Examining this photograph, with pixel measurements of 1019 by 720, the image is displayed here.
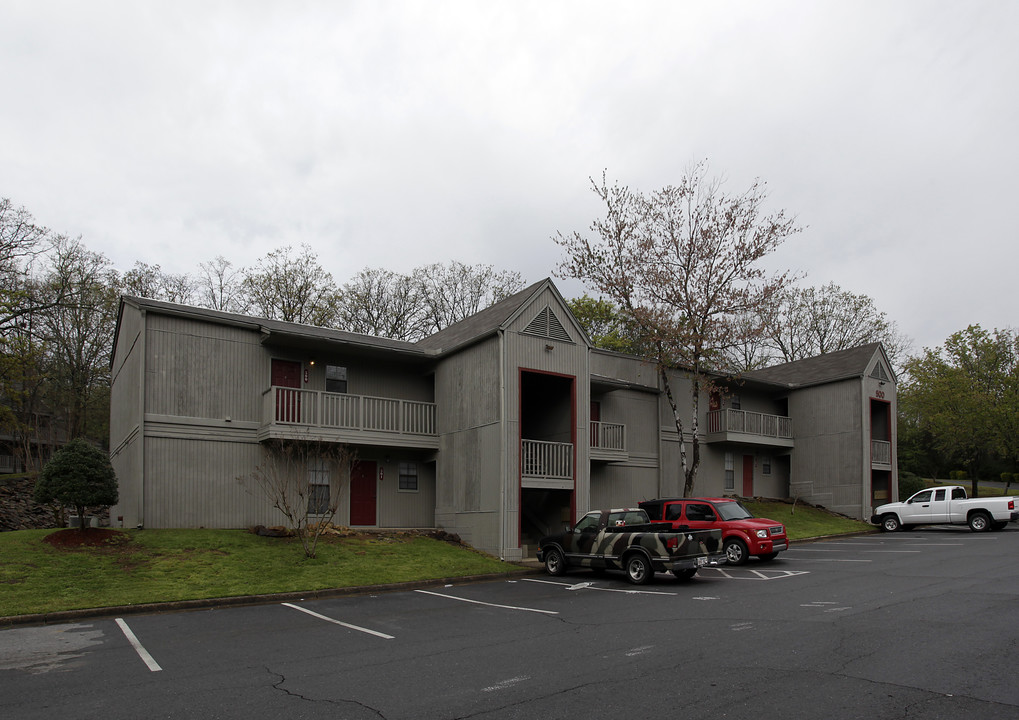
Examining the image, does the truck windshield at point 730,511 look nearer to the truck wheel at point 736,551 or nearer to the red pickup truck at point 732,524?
the red pickup truck at point 732,524

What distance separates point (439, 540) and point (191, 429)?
7258 mm

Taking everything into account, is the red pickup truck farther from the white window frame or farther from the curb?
the white window frame

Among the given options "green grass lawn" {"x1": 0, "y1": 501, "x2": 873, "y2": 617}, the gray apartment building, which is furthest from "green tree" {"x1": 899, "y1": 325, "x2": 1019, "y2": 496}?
"green grass lawn" {"x1": 0, "y1": 501, "x2": 873, "y2": 617}

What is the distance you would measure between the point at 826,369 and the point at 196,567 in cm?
2852

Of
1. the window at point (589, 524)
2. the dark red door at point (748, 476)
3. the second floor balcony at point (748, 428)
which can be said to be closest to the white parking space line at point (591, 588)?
the window at point (589, 524)

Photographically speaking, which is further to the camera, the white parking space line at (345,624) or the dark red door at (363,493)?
the dark red door at (363,493)

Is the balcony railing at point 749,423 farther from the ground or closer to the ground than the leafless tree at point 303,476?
farther from the ground

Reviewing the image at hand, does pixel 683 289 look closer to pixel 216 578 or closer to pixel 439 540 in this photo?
pixel 439 540

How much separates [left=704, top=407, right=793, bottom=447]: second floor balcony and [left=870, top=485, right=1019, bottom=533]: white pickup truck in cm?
547

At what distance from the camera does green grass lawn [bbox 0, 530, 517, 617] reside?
42.4 feet

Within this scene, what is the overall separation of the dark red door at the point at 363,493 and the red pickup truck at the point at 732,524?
8153 mm

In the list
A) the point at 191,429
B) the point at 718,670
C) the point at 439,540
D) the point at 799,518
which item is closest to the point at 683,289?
the point at 799,518

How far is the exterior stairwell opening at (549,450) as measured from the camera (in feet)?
69.9

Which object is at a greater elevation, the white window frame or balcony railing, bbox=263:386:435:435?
balcony railing, bbox=263:386:435:435
